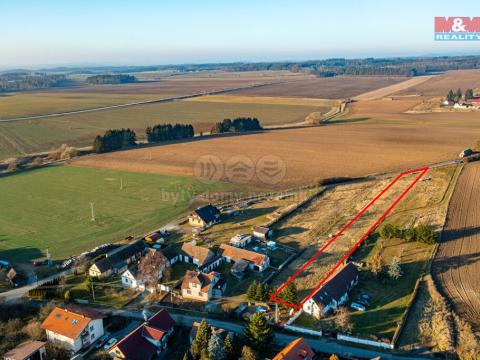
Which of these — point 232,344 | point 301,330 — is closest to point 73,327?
point 232,344

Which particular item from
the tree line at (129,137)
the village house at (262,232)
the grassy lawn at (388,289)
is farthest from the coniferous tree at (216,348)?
the tree line at (129,137)

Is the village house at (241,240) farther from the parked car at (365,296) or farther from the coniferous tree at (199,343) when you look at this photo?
the coniferous tree at (199,343)

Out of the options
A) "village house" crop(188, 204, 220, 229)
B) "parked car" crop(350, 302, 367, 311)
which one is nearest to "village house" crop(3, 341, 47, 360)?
"parked car" crop(350, 302, 367, 311)

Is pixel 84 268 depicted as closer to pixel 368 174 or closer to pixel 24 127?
pixel 368 174

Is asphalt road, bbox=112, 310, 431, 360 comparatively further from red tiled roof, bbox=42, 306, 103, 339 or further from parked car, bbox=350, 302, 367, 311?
parked car, bbox=350, 302, 367, 311

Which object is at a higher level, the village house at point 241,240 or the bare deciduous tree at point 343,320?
the village house at point 241,240

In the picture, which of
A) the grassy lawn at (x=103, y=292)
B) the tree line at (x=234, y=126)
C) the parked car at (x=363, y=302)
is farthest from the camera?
the tree line at (x=234, y=126)
